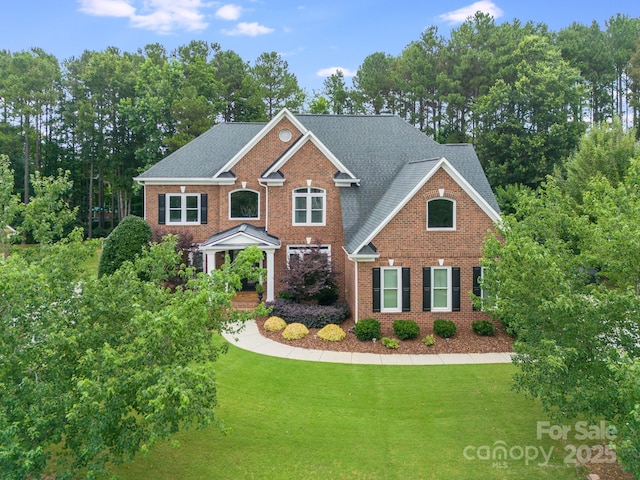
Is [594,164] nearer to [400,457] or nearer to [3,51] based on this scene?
[400,457]

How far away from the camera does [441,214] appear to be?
18.2m

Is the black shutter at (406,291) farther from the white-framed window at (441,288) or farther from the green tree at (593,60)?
the green tree at (593,60)

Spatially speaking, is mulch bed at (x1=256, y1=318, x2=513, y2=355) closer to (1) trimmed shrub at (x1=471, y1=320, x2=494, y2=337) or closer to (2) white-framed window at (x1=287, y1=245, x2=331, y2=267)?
(1) trimmed shrub at (x1=471, y1=320, x2=494, y2=337)

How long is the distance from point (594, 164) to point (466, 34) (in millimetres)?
29146

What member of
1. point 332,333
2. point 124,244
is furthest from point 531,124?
point 124,244

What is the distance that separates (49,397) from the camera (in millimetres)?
6473

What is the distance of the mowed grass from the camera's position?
8883mm

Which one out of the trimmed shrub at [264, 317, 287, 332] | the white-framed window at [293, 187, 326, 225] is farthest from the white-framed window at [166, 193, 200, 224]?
the trimmed shrub at [264, 317, 287, 332]

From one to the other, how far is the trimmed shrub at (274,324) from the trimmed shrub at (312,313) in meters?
0.46

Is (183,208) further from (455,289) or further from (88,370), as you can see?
(88,370)

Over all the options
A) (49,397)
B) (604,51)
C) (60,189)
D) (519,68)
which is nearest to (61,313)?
(49,397)

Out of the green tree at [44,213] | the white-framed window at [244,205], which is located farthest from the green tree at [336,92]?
the green tree at [44,213]

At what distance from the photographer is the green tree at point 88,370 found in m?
6.03

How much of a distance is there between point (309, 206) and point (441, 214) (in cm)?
697
